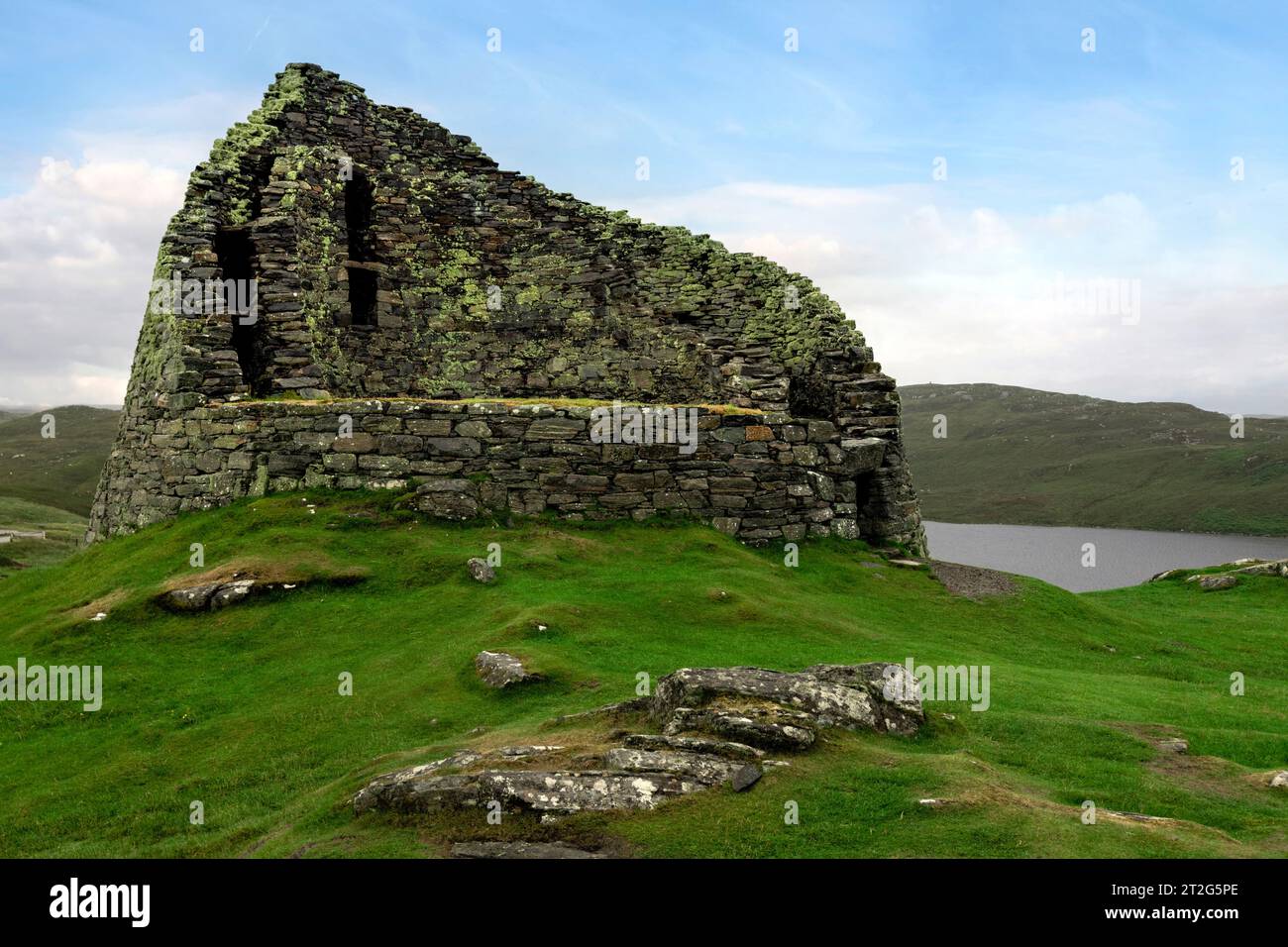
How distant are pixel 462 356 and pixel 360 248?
473cm

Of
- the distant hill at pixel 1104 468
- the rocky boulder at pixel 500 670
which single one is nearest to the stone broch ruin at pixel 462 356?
the rocky boulder at pixel 500 670

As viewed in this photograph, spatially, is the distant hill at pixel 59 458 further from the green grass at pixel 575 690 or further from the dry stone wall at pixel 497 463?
the green grass at pixel 575 690

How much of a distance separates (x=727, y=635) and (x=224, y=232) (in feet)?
64.2

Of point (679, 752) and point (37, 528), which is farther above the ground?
point (679, 752)

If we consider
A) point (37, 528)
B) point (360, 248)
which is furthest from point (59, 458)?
point (360, 248)

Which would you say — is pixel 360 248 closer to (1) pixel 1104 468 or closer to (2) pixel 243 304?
(2) pixel 243 304

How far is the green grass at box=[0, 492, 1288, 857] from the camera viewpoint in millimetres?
7602

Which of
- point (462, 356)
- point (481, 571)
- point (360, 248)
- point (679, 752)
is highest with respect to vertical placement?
point (360, 248)

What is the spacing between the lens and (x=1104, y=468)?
11844 cm

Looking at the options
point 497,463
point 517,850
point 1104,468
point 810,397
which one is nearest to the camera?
point 517,850

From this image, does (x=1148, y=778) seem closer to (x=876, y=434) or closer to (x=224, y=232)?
(x=876, y=434)

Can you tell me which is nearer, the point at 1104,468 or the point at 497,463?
the point at 497,463
